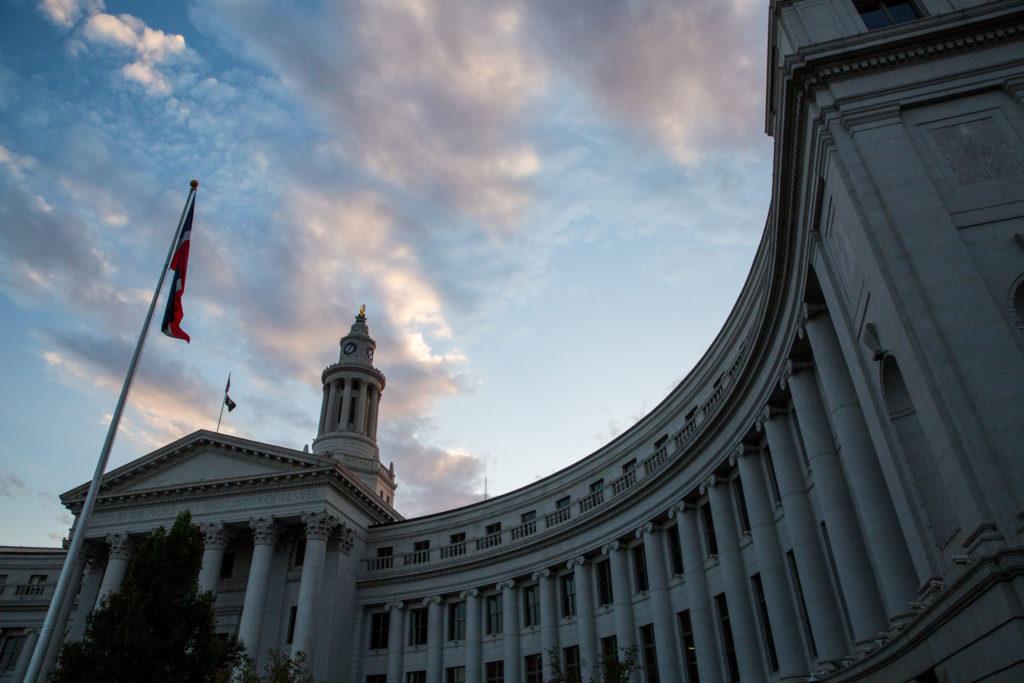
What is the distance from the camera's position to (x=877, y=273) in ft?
47.9

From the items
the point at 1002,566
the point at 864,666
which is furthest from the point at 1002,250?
the point at 864,666

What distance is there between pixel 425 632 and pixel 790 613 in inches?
1098

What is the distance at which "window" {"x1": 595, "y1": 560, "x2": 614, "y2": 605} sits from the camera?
37.8 metres

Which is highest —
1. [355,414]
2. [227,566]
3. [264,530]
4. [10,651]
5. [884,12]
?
[355,414]

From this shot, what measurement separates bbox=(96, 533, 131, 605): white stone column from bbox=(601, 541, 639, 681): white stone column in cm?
3130

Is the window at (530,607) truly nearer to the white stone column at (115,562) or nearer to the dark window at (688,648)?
the dark window at (688,648)

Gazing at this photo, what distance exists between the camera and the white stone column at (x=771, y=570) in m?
23.9

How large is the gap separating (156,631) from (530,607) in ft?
75.0

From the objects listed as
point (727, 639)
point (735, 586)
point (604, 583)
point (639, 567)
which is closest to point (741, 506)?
point (735, 586)

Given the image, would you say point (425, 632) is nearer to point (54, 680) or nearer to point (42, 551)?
point (54, 680)

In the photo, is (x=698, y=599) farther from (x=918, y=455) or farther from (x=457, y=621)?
(x=457, y=621)

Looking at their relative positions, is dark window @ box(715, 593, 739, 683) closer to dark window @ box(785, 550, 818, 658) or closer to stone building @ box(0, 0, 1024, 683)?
stone building @ box(0, 0, 1024, 683)

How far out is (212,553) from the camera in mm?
44562

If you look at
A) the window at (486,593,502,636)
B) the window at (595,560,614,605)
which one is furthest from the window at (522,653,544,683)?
the window at (595,560,614,605)
